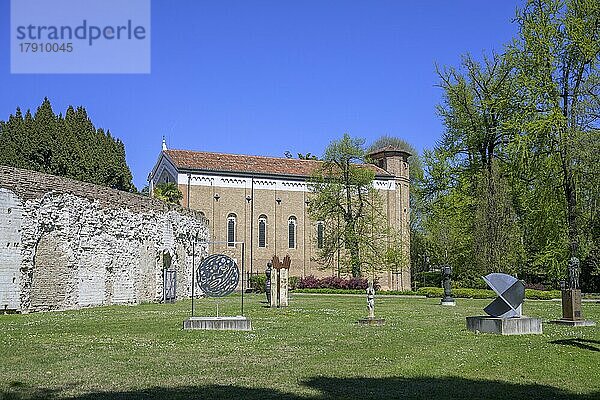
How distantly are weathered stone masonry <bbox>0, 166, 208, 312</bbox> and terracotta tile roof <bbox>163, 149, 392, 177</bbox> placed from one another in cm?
2532

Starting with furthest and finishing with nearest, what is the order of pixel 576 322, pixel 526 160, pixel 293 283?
pixel 293 283
pixel 526 160
pixel 576 322

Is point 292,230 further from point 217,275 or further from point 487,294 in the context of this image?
point 217,275

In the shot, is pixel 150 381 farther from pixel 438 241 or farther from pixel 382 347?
pixel 438 241

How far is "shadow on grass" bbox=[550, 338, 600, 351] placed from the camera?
14547 mm

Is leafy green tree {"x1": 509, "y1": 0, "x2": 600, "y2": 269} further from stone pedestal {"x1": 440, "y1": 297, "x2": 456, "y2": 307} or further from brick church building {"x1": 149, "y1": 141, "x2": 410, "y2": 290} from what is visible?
brick church building {"x1": 149, "y1": 141, "x2": 410, "y2": 290}

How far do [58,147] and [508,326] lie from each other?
1701 inches

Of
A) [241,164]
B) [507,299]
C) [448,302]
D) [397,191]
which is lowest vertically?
[448,302]

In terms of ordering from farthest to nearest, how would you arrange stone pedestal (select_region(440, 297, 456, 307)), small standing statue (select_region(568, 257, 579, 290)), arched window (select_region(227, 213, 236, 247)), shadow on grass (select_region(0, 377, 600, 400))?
1. arched window (select_region(227, 213, 236, 247))
2. stone pedestal (select_region(440, 297, 456, 307))
3. small standing statue (select_region(568, 257, 579, 290))
4. shadow on grass (select_region(0, 377, 600, 400))

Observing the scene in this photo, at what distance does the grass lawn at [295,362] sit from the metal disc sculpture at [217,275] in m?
1.32

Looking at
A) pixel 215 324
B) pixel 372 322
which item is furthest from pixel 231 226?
pixel 215 324

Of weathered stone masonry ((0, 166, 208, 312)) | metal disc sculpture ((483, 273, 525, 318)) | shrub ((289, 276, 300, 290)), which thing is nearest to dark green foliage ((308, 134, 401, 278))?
shrub ((289, 276, 300, 290))

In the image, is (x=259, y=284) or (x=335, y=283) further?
(x=335, y=283)

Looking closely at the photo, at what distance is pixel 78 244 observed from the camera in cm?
2811

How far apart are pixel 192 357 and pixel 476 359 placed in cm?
518
